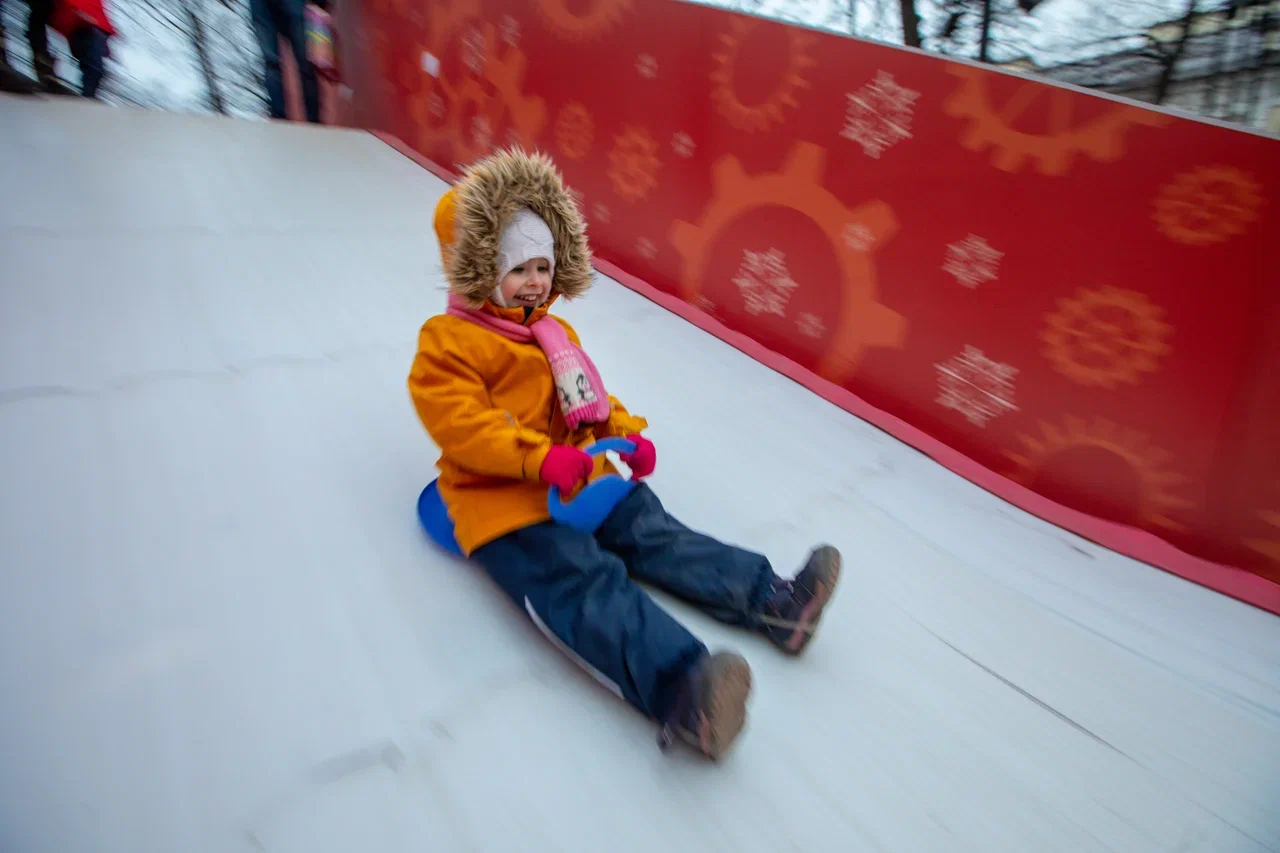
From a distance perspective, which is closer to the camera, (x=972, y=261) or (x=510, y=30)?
(x=972, y=261)

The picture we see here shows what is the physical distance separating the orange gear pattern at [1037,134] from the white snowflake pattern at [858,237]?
10.0 inches

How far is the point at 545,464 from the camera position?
90cm

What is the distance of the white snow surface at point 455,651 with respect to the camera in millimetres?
757

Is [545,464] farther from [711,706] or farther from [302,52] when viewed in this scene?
[302,52]

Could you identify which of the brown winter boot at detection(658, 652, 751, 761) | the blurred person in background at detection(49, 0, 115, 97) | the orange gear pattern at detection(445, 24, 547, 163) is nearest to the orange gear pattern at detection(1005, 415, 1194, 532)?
the brown winter boot at detection(658, 652, 751, 761)

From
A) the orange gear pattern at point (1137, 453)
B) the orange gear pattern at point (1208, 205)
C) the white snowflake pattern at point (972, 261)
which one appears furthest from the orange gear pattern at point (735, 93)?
the orange gear pattern at point (1137, 453)

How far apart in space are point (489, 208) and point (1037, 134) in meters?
0.97

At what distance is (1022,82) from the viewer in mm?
1344

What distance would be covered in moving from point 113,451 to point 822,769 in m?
1.07

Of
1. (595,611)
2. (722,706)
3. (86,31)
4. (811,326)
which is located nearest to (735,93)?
(811,326)

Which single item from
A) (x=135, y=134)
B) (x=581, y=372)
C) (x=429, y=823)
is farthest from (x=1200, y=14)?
(x=135, y=134)

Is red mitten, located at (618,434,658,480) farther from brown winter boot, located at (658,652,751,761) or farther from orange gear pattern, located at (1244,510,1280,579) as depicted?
orange gear pattern, located at (1244,510,1280,579)

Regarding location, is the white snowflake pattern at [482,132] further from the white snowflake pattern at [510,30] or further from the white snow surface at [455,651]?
the white snow surface at [455,651]

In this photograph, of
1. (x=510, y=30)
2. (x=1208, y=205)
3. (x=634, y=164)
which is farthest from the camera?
(x=510, y=30)
